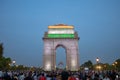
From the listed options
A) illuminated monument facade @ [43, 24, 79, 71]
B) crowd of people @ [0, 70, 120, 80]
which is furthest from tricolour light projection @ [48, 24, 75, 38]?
crowd of people @ [0, 70, 120, 80]

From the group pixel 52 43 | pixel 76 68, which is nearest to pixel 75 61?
pixel 76 68

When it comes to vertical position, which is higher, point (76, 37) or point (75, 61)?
point (76, 37)

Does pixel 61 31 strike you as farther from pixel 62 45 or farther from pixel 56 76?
pixel 56 76

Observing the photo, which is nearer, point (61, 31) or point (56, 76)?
point (56, 76)

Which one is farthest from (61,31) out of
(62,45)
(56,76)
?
(56,76)

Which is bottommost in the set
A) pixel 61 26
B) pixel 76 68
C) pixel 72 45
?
pixel 76 68

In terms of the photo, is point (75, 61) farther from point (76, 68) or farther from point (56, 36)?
point (56, 36)

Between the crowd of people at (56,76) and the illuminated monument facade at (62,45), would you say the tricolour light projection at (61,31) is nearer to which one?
the illuminated monument facade at (62,45)

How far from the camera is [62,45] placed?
66688mm

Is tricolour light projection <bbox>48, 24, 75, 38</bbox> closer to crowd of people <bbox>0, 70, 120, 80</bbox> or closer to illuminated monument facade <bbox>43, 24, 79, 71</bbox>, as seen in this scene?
illuminated monument facade <bbox>43, 24, 79, 71</bbox>

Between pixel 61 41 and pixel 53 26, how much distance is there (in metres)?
3.90

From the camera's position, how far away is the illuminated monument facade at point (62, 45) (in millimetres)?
65438

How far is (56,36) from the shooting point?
6619 cm

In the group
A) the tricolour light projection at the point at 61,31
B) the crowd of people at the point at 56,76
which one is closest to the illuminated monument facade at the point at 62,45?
the tricolour light projection at the point at 61,31
